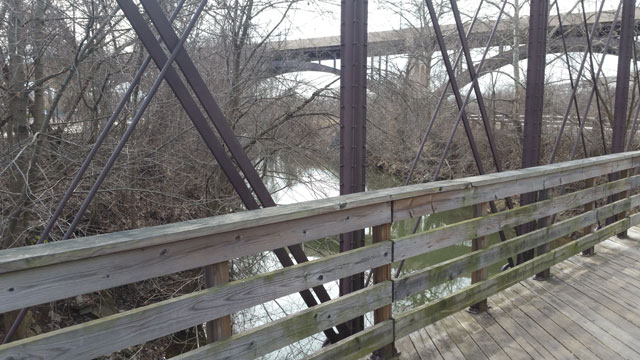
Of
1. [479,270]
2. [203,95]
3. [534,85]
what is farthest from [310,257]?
[203,95]

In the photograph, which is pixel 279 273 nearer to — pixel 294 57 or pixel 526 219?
pixel 526 219

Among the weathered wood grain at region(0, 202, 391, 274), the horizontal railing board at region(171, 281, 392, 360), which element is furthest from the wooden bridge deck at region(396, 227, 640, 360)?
the weathered wood grain at region(0, 202, 391, 274)

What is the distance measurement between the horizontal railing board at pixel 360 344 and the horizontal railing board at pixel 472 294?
9 cm

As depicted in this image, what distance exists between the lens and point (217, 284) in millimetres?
1846

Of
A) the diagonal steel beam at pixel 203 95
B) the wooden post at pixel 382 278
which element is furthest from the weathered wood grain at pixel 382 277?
the diagonal steel beam at pixel 203 95

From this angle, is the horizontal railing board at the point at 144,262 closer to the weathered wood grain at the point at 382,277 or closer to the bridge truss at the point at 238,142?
the bridge truss at the point at 238,142

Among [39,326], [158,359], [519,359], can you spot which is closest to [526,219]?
[519,359]

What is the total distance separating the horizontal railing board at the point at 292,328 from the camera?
183 cm

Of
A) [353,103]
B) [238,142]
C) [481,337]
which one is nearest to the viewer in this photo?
[238,142]

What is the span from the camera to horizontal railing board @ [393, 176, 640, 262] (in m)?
2.62

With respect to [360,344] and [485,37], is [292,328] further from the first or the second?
[485,37]

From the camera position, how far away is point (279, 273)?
202cm

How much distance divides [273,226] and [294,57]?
6575 mm

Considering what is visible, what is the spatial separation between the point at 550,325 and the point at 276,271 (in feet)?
7.06
